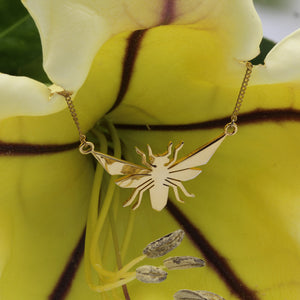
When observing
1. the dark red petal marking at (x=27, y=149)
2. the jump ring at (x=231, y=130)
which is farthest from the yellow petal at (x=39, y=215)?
the jump ring at (x=231, y=130)

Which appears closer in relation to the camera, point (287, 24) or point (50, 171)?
point (50, 171)

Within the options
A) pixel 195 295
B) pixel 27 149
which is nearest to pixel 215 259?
pixel 195 295

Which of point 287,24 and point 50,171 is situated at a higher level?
point 287,24

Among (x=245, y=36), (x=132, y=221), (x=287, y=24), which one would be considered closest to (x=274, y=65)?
(x=245, y=36)

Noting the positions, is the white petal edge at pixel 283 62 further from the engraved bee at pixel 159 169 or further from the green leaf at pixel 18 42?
the green leaf at pixel 18 42

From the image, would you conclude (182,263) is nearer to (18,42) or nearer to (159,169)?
(159,169)

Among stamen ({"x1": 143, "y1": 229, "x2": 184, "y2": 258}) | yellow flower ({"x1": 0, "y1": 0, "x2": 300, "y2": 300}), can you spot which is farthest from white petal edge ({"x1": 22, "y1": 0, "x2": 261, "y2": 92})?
stamen ({"x1": 143, "y1": 229, "x2": 184, "y2": 258})

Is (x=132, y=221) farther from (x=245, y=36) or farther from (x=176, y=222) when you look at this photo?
(x=245, y=36)
